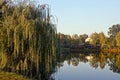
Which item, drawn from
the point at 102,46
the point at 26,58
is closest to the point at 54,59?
the point at 26,58

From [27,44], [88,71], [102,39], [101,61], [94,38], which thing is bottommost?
[88,71]

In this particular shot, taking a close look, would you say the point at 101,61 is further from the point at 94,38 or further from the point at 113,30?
the point at 113,30

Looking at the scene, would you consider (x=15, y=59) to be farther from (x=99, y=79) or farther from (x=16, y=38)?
(x=99, y=79)

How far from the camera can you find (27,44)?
60.6 ft

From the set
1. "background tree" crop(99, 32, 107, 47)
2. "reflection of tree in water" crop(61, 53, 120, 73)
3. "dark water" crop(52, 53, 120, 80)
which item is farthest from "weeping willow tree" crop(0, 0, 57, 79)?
"background tree" crop(99, 32, 107, 47)

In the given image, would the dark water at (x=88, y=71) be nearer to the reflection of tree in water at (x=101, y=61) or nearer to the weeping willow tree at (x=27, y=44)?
the reflection of tree in water at (x=101, y=61)

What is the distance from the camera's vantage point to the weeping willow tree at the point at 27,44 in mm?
18266

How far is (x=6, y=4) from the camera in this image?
20.8 metres

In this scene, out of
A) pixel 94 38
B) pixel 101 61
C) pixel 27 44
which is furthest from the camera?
pixel 94 38

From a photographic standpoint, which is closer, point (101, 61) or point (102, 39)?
point (101, 61)

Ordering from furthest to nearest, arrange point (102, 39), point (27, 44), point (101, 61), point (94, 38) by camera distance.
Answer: point (94, 38)
point (102, 39)
point (101, 61)
point (27, 44)

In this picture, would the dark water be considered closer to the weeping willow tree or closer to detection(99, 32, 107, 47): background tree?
the weeping willow tree

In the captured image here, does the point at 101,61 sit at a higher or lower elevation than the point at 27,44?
lower

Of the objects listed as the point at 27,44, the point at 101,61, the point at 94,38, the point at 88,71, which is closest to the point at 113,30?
the point at 94,38
